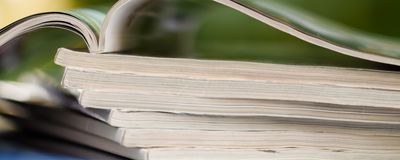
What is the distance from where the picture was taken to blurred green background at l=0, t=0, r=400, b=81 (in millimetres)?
506

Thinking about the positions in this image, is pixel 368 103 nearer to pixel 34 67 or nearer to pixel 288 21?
pixel 288 21

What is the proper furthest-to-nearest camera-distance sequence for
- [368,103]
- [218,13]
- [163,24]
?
[218,13] → [163,24] → [368,103]

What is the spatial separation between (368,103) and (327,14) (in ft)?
1.44

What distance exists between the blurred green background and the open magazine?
0.08 ft

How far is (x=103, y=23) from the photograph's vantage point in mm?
453

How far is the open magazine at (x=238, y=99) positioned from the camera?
1.41 feet

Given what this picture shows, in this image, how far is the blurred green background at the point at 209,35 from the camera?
1.66ft

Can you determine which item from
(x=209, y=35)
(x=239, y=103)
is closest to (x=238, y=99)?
(x=239, y=103)

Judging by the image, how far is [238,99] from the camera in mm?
441

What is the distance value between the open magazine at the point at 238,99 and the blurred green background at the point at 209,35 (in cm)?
3

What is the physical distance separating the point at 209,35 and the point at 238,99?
34 centimetres

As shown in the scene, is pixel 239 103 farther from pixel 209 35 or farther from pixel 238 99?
pixel 209 35

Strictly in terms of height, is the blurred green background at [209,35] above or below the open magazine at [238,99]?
above

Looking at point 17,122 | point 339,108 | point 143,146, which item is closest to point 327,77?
point 339,108
